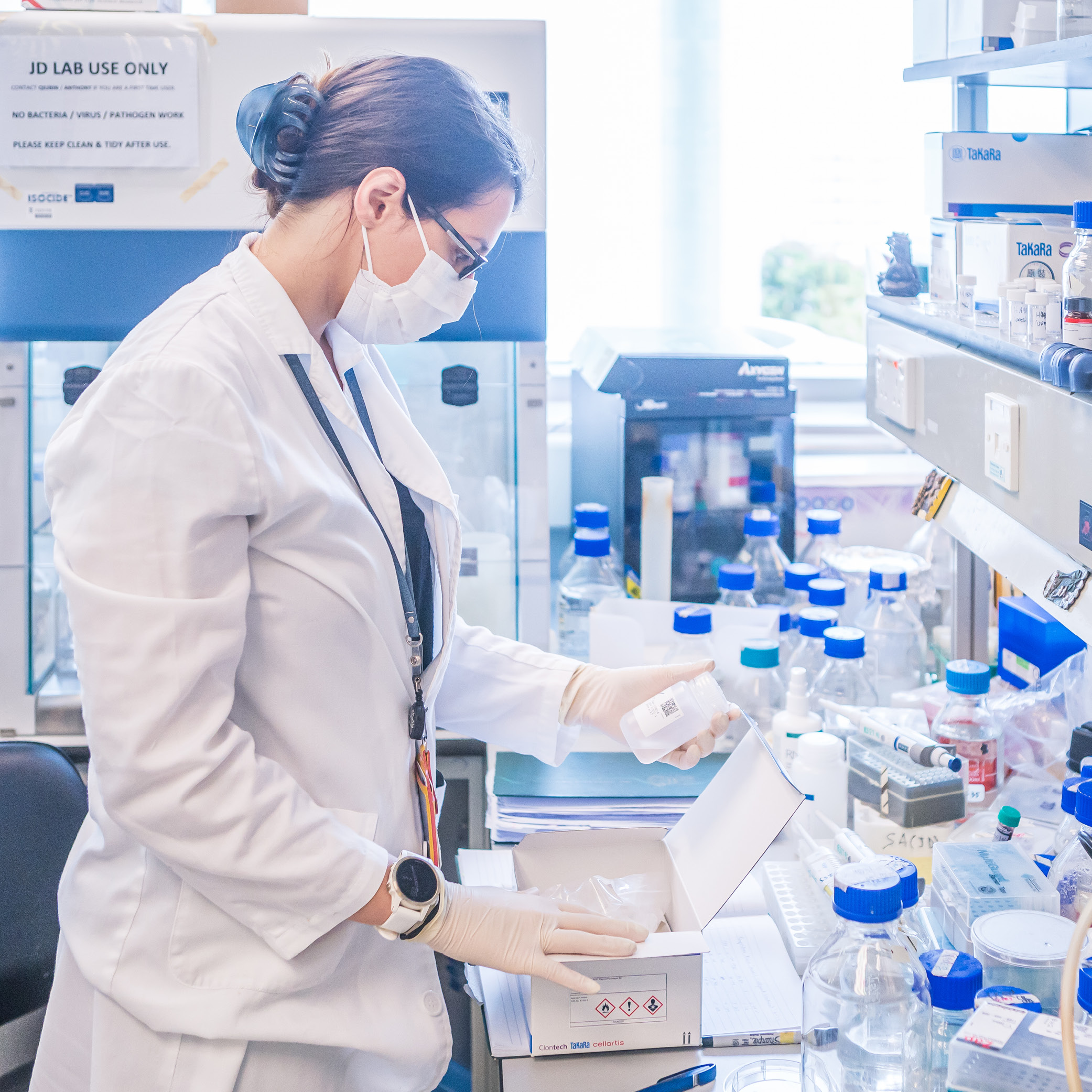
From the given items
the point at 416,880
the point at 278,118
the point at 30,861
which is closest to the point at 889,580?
the point at 416,880

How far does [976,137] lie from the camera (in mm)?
1530

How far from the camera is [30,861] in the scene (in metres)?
1.46

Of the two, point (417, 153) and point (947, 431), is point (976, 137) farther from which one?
point (417, 153)

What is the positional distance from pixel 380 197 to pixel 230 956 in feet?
2.37

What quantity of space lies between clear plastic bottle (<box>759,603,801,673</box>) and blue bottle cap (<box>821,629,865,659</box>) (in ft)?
0.66

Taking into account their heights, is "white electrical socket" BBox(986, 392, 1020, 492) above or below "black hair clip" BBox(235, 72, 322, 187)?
below

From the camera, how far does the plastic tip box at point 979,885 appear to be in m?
1.11

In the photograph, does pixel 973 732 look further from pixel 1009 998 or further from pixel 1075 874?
pixel 1009 998

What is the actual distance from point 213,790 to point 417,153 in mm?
624

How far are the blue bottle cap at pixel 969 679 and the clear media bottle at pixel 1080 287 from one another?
0.54 m

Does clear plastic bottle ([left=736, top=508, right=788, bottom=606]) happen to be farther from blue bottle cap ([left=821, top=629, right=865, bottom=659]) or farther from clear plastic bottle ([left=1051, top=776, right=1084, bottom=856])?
clear plastic bottle ([left=1051, top=776, right=1084, bottom=856])

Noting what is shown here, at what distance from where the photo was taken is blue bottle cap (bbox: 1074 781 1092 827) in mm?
1039

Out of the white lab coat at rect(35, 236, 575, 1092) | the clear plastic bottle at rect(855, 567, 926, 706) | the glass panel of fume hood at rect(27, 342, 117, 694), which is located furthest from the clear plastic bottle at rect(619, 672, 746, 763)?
the glass panel of fume hood at rect(27, 342, 117, 694)

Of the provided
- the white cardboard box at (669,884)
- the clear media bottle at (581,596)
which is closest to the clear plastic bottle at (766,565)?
the clear media bottle at (581,596)
